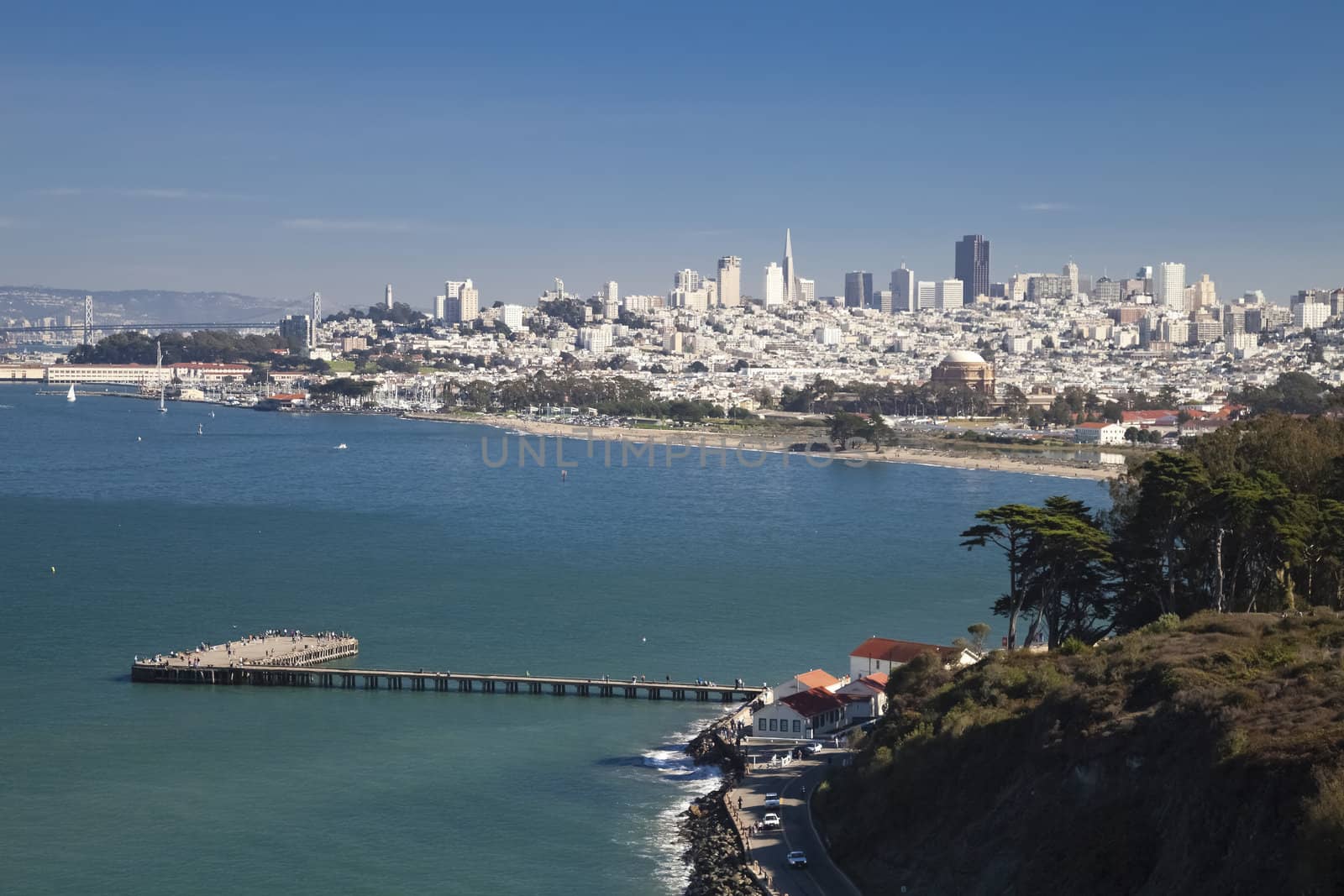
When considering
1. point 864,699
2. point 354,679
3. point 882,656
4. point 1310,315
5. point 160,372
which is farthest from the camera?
point 1310,315

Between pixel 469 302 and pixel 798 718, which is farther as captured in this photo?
pixel 469 302

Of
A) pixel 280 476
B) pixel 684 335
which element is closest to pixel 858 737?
pixel 280 476

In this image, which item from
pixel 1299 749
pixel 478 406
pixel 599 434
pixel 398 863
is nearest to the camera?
pixel 1299 749

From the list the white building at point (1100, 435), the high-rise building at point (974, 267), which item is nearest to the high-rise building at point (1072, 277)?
the high-rise building at point (974, 267)

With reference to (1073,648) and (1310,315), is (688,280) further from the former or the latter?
(1073,648)

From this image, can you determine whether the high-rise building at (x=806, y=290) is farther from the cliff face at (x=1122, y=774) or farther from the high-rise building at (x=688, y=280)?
the cliff face at (x=1122, y=774)

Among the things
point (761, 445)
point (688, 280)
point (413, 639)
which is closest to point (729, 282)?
point (688, 280)

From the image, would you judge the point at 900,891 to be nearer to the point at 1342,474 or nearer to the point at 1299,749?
the point at 1299,749
